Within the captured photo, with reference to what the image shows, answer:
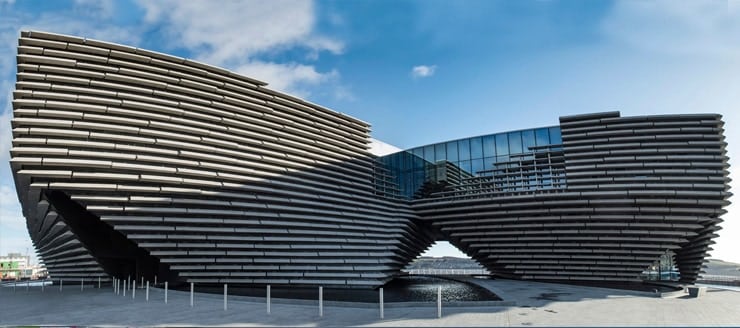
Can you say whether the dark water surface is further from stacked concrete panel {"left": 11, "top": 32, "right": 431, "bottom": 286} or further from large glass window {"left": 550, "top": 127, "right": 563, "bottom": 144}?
large glass window {"left": 550, "top": 127, "right": 563, "bottom": 144}

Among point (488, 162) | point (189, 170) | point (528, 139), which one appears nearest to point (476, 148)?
point (488, 162)

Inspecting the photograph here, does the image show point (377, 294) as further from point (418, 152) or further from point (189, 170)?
point (418, 152)

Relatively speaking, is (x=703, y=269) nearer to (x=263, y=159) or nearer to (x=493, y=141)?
(x=493, y=141)

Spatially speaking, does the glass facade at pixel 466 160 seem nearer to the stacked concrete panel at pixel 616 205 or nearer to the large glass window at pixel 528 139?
the large glass window at pixel 528 139

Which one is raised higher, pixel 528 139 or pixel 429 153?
pixel 429 153

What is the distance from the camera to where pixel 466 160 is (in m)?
32.5

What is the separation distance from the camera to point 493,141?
31359 mm

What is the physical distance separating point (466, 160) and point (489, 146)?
182cm

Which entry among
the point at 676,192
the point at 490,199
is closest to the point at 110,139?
the point at 490,199

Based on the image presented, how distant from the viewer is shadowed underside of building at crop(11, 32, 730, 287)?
69.8ft

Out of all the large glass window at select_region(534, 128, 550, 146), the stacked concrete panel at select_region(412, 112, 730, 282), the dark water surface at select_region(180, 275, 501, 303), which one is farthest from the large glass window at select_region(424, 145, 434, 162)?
the dark water surface at select_region(180, 275, 501, 303)

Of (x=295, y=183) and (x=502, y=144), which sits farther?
(x=502, y=144)

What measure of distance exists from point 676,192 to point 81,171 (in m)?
28.2

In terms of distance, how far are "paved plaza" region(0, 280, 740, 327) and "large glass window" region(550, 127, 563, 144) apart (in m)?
12.5
